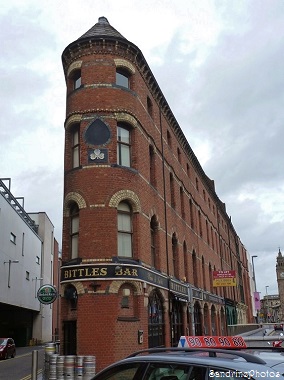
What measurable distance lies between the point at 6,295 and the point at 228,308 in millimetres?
21322

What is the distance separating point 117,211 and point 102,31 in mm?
8730

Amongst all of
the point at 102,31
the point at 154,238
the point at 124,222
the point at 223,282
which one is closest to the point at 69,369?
the point at 124,222

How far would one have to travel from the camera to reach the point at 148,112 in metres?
23.0

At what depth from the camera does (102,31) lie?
20500 mm

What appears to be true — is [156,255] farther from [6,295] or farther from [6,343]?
[6,295]

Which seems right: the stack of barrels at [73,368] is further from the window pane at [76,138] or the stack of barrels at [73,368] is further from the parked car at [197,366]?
the window pane at [76,138]

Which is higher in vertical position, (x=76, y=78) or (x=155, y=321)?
(x=76, y=78)

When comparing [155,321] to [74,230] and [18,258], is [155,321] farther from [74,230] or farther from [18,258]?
[18,258]

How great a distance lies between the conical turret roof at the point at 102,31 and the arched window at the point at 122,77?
1489 millimetres

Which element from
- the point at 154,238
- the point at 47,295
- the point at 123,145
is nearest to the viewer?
the point at 47,295

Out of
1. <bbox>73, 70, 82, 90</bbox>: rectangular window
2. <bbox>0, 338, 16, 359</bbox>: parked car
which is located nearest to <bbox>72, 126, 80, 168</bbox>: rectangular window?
<bbox>73, 70, 82, 90</bbox>: rectangular window

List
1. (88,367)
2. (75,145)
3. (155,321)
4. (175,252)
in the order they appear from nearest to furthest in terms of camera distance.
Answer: (88,367)
(155,321)
(75,145)
(175,252)

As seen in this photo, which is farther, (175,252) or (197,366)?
(175,252)

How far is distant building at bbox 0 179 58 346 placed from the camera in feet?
116
